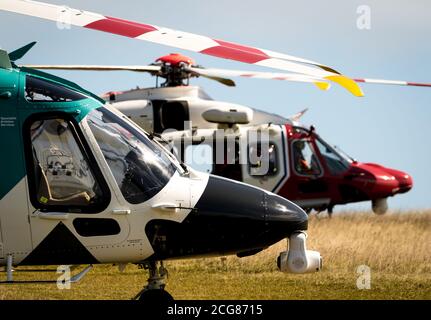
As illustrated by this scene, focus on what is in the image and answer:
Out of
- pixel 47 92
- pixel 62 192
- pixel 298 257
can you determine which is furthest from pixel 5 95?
pixel 298 257

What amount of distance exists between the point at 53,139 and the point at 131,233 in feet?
3.31

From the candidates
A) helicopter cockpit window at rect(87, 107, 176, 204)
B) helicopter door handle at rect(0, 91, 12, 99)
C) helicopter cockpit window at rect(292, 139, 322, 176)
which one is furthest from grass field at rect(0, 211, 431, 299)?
helicopter door handle at rect(0, 91, 12, 99)

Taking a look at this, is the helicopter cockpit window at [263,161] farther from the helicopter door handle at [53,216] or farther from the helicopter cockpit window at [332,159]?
the helicopter door handle at [53,216]

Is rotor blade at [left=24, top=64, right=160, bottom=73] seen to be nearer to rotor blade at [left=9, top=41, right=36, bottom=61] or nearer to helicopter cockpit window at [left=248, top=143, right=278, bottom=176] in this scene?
helicopter cockpit window at [left=248, top=143, right=278, bottom=176]

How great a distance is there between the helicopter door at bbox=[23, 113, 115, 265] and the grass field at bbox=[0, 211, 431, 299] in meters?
3.21

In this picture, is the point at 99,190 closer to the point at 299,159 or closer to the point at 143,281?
the point at 143,281

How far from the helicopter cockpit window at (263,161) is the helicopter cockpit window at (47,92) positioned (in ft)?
28.2

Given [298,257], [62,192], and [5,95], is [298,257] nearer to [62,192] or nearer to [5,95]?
[62,192]

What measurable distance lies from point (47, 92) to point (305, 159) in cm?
980

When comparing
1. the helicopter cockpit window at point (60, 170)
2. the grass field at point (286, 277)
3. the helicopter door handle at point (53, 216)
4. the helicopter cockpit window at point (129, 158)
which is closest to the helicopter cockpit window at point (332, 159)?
the grass field at point (286, 277)

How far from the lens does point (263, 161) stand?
55.5ft

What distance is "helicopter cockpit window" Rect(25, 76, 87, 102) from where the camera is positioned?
26.8ft

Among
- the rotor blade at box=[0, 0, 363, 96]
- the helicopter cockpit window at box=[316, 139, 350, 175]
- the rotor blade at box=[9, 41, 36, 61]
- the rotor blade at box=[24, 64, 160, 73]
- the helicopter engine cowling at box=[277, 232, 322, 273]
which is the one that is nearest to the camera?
the rotor blade at box=[0, 0, 363, 96]
